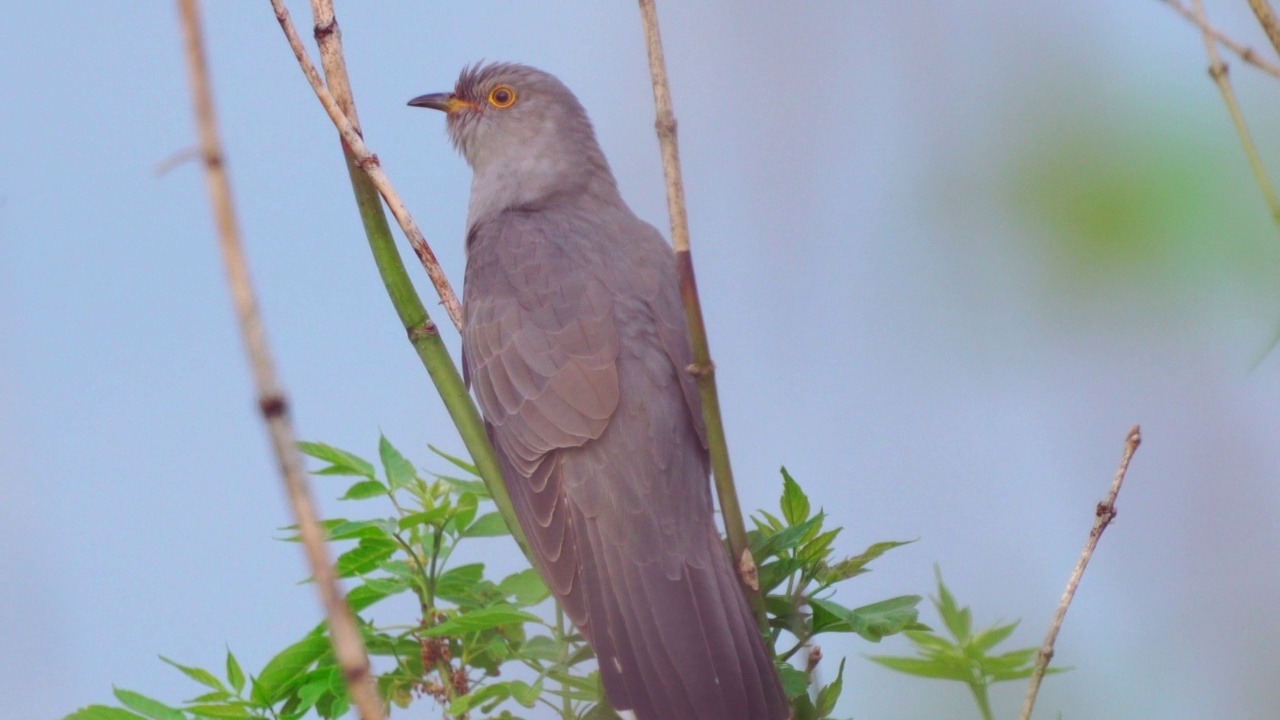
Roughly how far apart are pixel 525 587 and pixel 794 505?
0.50m

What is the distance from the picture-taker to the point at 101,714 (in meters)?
1.98

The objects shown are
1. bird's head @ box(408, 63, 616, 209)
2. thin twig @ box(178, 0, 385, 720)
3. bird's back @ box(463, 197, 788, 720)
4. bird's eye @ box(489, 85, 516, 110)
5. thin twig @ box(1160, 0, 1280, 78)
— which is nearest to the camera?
thin twig @ box(178, 0, 385, 720)

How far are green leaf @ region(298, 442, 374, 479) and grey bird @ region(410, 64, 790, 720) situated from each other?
0.55m

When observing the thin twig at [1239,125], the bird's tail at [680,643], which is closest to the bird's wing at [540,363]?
the bird's tail at [680,643]

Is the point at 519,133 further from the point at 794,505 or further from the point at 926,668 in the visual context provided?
the point at 926,668

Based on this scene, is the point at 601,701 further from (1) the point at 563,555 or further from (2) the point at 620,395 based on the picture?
(2) the point at 620,395

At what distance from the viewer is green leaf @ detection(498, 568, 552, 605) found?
214 centimetres

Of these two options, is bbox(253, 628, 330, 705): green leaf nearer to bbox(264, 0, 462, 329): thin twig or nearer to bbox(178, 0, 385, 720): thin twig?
bbox(264, 0, 462, 329): thin twig

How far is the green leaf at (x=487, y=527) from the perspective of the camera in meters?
2.23

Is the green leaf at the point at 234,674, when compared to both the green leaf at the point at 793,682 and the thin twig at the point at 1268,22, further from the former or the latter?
the thin twig at the point at 1268,22

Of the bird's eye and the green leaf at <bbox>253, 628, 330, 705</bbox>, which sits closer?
the green leaf at <bbox>253, 628, 330, 705</bbox>

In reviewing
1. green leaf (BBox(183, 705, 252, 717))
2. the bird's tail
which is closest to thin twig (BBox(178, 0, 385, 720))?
green leaf (BBox(183, 705, 252, 717))

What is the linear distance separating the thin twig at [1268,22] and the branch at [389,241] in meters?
1.46

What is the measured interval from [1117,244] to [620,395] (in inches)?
70.5
